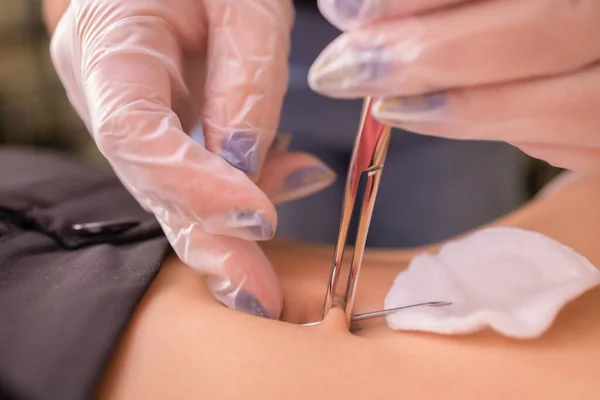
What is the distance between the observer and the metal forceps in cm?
53

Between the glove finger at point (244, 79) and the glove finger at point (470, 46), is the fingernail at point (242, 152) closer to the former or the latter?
the glove finger at point (244, 79)

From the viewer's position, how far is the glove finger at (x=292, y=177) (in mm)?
712

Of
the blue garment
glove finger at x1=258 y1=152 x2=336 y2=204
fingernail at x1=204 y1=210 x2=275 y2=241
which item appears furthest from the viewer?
the blue garment

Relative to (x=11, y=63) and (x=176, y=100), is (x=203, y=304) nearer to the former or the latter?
(x=176, y=100)

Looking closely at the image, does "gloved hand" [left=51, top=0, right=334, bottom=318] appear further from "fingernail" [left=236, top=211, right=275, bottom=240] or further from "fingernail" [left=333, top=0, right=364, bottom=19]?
"fingernail" [left=333, top=0, right=364, bottom=19]

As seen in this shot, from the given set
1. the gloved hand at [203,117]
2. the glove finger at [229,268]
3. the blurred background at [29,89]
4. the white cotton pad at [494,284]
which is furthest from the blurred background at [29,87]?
the white cotton pad at [494,284]

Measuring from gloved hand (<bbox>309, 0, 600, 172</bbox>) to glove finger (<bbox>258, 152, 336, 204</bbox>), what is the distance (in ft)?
0.81

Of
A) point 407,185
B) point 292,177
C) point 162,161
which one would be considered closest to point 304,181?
point 292,177

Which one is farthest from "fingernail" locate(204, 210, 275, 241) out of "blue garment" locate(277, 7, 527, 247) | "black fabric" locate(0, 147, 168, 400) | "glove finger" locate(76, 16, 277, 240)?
"blue garment" locate(277, 7, 527, 247)

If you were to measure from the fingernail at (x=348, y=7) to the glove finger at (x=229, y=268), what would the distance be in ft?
0.93

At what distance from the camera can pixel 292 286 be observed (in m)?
0.68

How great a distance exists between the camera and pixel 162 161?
0.54 m

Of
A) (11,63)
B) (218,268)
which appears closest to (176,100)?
(218,268)

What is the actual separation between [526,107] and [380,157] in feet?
0.47
